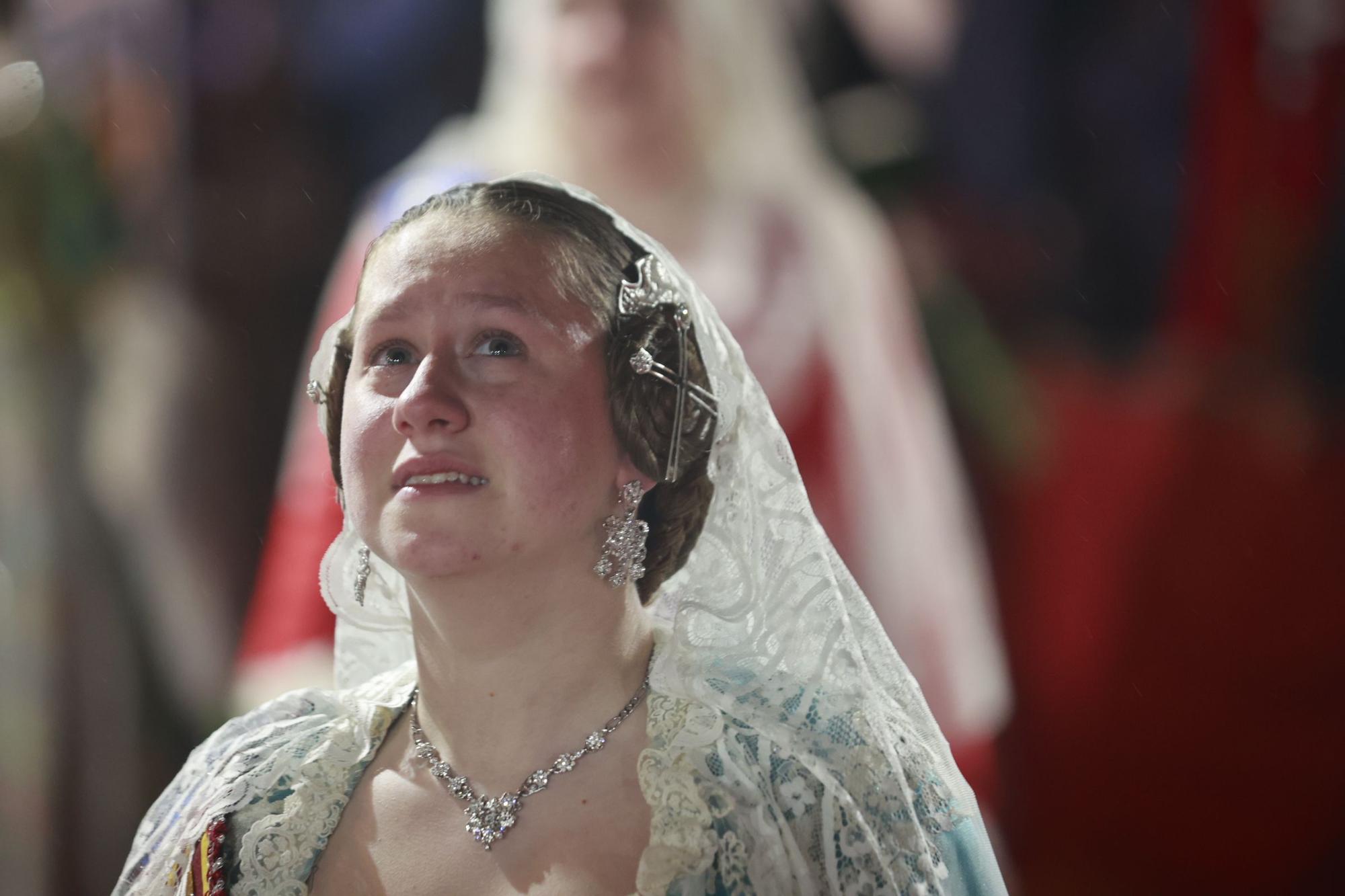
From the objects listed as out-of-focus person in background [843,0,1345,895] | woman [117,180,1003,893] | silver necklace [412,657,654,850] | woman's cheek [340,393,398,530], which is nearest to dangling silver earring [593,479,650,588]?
woman [117,180,1003,893]

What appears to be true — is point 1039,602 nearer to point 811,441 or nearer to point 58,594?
point 811,441

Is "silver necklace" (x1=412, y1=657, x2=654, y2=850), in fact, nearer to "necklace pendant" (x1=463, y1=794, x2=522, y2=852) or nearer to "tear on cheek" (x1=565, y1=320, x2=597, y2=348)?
"necklace pendant" (x1=463, y1=794, x2=522, y2=852)

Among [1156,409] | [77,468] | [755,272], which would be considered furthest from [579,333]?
[77,468]

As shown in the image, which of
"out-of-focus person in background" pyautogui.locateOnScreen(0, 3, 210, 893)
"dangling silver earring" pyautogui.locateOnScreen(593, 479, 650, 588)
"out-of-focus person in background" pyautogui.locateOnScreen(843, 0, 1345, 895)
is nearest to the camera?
"dangling silver earring" pyautogui.locateOnScreen(593, 479, 650, 588)

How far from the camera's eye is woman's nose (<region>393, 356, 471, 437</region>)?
1.28 meters

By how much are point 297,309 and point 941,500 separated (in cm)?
132

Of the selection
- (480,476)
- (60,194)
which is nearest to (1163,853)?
(480,476)

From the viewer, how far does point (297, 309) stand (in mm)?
2715

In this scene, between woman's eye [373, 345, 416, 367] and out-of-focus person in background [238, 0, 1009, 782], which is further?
out-of-focus person in background [238, 0, 1009, 782]

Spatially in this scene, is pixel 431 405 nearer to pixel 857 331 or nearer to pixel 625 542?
pixel 625 542

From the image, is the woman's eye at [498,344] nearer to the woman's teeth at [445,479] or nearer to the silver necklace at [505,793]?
the woman's teeth at [445,479]

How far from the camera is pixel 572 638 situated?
1.36 metres

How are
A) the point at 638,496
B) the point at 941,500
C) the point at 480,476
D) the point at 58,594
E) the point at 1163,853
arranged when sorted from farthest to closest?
the point at 58,594
the point at 941,500
the point at 1163,853
the point at 638,496
the point at 480,476

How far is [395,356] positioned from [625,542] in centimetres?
30
